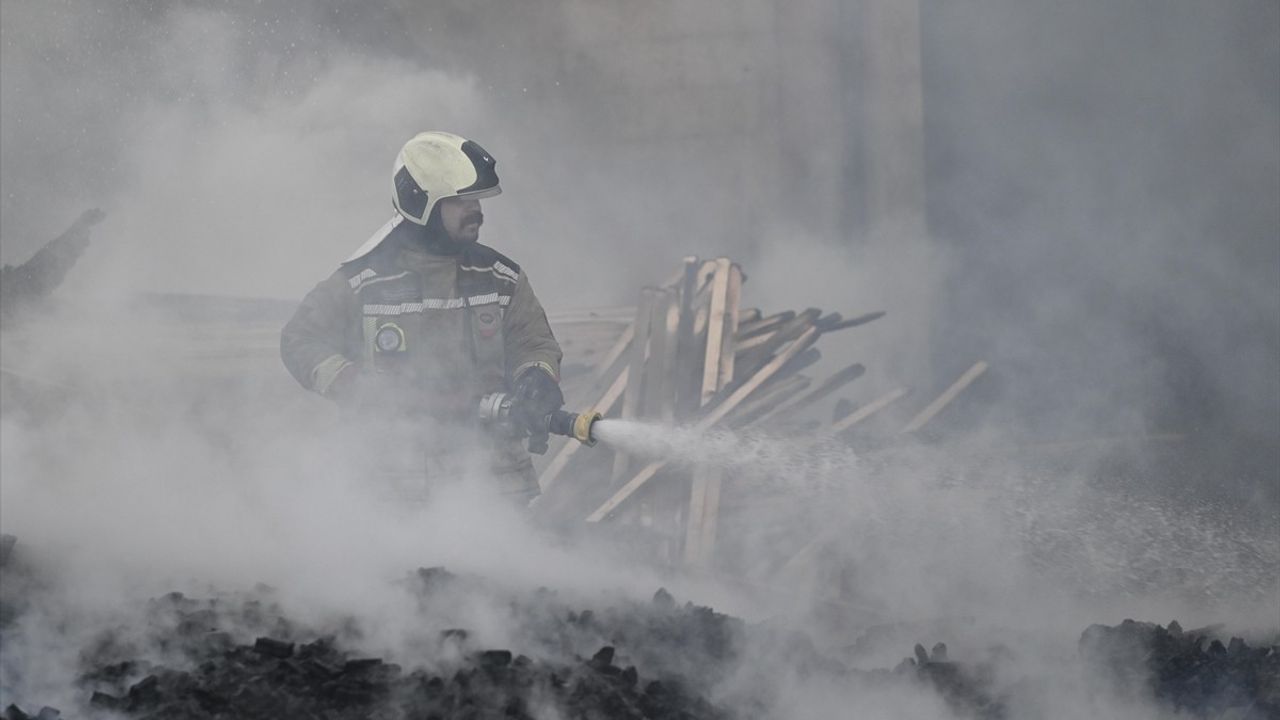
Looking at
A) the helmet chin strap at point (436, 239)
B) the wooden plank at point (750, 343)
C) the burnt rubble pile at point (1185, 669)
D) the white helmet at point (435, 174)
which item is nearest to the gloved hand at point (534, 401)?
the helmet chin strap at point (436, 239)

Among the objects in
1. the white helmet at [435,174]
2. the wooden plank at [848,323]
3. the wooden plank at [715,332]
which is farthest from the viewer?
the wooden plank at [848,323]

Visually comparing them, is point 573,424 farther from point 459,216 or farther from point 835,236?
point 835,236

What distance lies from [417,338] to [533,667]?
1.81m

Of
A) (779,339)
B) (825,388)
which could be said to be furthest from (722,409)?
(825,388)

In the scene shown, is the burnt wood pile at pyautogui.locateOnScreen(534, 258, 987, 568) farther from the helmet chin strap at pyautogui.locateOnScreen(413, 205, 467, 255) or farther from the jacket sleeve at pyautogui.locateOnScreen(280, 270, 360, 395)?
the helmet chin strap at pyautogui.locateOnScreen(413, 205, 467, 255)

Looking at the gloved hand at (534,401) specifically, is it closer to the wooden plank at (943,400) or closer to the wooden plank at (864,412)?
the wooden plank at (864,412)

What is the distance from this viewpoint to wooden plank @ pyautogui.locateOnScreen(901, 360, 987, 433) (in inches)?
327

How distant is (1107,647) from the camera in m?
4.84

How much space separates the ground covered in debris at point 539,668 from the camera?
3740 mm

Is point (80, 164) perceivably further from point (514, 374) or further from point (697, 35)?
point (514, 374)

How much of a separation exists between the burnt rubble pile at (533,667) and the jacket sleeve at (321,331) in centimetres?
108

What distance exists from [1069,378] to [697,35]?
4.01 m

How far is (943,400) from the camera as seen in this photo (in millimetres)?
8453

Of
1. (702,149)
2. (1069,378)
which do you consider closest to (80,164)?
(702,149)
